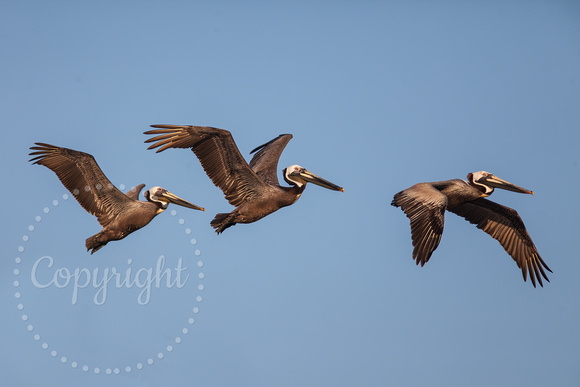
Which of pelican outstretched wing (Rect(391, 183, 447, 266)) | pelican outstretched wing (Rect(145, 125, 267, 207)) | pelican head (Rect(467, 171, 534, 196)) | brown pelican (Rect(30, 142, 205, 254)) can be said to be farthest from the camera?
pelican head (Rect(467, 171, 534, 196))

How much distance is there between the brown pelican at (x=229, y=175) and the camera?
17969 mm

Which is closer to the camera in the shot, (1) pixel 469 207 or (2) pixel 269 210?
(2) pixel 269 210

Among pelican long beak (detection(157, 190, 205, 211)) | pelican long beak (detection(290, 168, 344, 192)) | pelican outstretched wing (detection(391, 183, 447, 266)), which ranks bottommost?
pelican outstretched wing (detection(391, 183, 447, 266))

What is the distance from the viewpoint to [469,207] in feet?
66.4

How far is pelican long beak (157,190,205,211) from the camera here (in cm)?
1938

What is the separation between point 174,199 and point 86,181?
6.17 ft

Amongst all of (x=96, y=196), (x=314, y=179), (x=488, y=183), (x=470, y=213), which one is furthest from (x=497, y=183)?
(x=96, y=196)

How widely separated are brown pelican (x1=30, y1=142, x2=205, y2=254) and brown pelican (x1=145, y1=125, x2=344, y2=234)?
1.59 meters

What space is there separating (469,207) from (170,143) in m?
6.75

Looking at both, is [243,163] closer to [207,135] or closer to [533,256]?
[207,135]

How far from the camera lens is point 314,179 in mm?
19062

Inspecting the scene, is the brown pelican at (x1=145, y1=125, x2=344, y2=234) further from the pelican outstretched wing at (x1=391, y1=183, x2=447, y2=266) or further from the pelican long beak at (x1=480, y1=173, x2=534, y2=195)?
the pelican long beak at (x1=480, y1=173, x2=534, y2=195)

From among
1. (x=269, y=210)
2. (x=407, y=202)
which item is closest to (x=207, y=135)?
(x=269, y=210)

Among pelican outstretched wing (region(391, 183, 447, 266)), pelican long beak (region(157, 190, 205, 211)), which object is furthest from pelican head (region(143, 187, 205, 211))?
pelican outstretched wing (region(391, 183, 447, 266))
